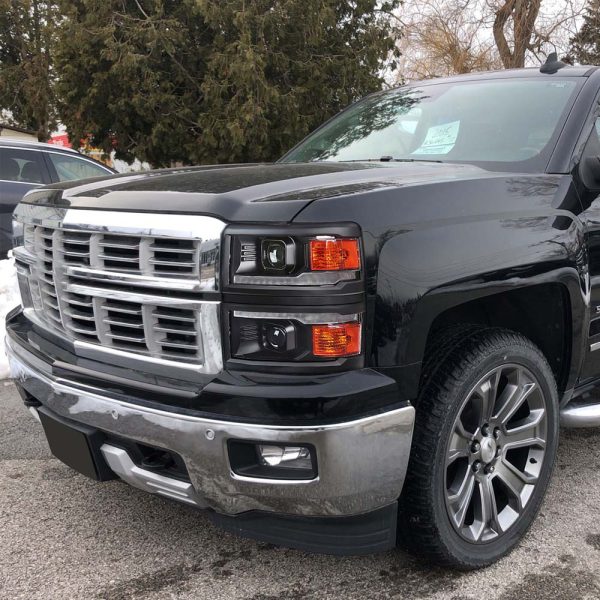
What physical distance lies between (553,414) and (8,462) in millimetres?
2704

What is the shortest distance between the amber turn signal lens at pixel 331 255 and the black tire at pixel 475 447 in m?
0.56

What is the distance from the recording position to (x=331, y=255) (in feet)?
6.74

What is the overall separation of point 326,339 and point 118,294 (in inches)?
29.3

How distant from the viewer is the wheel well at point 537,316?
272 centimetres

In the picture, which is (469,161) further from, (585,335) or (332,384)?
(332,384)

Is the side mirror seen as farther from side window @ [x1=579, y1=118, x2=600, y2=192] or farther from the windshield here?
the windshield

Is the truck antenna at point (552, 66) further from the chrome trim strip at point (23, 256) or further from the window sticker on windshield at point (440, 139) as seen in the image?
the chrome trim strip at point (23, 256)

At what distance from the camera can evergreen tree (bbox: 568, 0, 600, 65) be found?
19722 mm

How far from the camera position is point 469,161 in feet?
10.4

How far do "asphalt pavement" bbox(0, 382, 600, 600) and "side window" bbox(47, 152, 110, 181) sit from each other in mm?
5889

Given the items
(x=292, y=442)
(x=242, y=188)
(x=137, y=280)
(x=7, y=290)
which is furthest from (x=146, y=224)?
(x=7, y=290)

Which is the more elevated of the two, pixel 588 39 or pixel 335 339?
pixel 588 39

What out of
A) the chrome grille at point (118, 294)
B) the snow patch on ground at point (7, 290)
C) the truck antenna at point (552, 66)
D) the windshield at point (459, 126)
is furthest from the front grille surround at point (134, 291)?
the snow patch on ground at point (7, 290)

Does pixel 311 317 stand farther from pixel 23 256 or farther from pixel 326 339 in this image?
pixel 23 256
